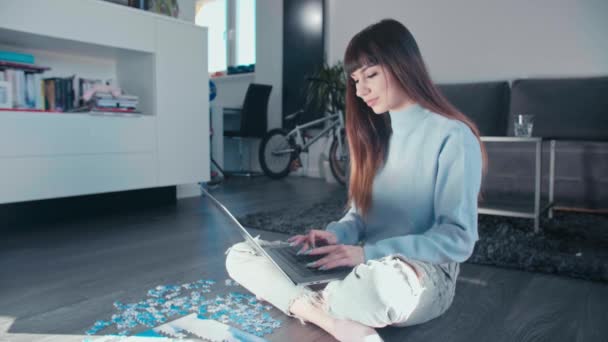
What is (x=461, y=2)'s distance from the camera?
400 cm

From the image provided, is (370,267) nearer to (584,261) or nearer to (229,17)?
(584,261)

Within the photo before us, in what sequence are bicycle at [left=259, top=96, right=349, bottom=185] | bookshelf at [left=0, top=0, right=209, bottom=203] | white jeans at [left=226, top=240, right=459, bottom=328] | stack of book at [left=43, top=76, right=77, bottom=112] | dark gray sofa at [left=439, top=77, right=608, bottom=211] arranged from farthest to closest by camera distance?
1. bicycle at [left=259, top=96, right=349, bottom=185]
2. dark gray sofa at [left=439, top=77, right=608, bottom=211]
3. stack of book at [left=43, top=76, right=77, bottom=112]
4. bookshelf at [left=0, top=0, right=209, bottom=203]
5. white jeans at [left=226, top=240, right=459, bottom=328]

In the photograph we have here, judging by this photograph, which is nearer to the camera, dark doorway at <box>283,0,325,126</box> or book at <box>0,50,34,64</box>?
book at <box>0,50,34,64</box>

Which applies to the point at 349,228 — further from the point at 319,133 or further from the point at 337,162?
the point at 319,133

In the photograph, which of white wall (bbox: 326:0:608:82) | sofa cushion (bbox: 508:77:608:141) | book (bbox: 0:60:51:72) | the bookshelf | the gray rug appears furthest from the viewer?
white wall (bbox: 326:0:608:82)

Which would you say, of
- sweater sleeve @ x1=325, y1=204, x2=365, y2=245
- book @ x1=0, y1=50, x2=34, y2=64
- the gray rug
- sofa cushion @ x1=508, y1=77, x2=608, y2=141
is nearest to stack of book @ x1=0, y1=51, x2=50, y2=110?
book @ x1=0, y1=50, x2=34, y2=64

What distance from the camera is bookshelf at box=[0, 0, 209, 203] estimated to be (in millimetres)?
2266

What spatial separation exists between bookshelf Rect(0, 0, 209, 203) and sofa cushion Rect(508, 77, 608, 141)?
223 cm

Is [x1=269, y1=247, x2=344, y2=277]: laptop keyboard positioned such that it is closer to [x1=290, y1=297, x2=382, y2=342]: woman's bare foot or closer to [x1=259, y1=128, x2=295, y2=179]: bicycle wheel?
[x1=290, y1=297, x2=382, y2=342]: woman's bare foot

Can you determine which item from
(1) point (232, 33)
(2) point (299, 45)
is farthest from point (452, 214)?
(1) point (232, 33)

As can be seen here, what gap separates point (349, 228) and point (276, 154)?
150 inches

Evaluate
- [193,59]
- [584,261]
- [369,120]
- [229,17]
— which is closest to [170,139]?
[193,59]

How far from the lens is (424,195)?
1008 millimetres

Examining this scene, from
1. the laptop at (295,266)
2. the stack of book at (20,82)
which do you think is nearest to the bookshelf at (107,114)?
the stack of book at (20,82)
